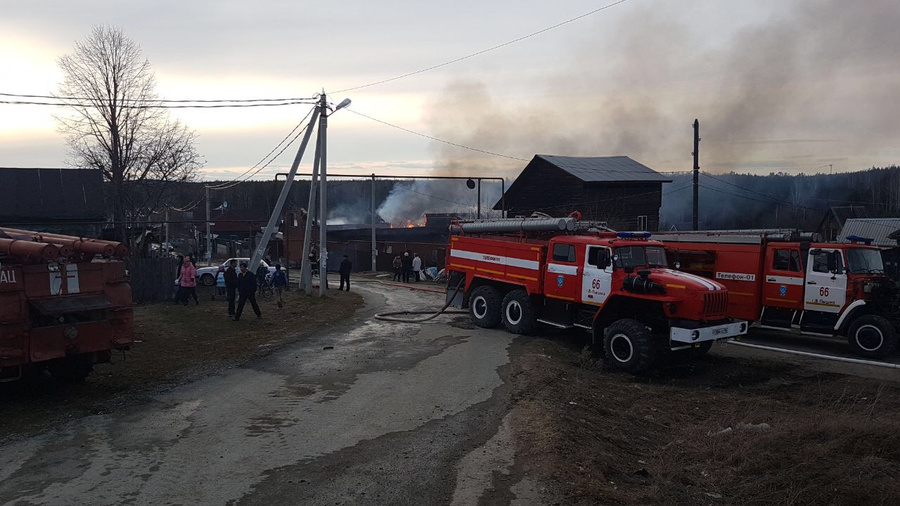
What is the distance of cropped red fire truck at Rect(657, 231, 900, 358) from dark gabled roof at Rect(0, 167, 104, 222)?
24109mm

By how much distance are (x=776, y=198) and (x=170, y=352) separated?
6469cm

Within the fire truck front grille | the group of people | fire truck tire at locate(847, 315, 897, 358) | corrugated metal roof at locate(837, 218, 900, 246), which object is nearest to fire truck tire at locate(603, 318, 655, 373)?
the fire truck front grille

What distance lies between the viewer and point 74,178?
2836 cm

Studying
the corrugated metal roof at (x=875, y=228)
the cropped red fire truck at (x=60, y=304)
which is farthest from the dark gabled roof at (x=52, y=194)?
the corrugated metal roof at (x=875, y=228)

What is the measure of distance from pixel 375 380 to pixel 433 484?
483 centimetres

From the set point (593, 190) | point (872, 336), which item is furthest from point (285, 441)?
point (593, 190)

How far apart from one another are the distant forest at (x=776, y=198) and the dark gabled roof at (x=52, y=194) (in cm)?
4193

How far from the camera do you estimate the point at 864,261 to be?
1505cm

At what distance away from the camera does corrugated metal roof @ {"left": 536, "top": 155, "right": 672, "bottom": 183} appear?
4041 cm

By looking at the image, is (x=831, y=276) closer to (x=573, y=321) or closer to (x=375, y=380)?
(x=573, y=321)

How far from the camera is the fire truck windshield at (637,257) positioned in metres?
13.4

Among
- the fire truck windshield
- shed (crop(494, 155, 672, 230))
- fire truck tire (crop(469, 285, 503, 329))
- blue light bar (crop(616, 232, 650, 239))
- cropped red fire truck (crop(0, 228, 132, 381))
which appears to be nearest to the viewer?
cropped red fire truck (crop(0, 228, 132, 381))

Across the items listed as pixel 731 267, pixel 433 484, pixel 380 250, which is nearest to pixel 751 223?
pixel 380 250

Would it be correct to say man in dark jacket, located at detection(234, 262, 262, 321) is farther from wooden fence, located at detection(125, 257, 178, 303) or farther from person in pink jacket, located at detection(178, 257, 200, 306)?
wooden fence, located at detection(125, 257, 178, 303)
